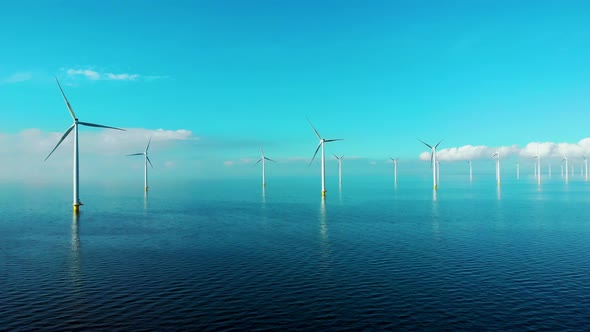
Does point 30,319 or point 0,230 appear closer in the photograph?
point 30,319

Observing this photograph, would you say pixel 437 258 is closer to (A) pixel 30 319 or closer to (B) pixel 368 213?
(A) pixel 30 319

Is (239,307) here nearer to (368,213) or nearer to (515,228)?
(515,228)

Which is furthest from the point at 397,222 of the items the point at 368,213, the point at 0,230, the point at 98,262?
the point at 0,230

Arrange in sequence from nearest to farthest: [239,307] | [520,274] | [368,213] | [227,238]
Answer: [239,307] → [520,274] → [227,238] → [368,213]

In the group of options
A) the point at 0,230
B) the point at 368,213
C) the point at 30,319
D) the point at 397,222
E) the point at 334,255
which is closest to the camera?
the point at 30,319

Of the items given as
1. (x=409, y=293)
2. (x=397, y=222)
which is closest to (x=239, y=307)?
(x=409, y=293)

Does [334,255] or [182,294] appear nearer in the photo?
[182,294]

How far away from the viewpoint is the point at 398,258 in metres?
49.0

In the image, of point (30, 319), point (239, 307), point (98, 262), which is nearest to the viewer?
point (30, 319)

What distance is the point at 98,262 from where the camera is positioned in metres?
47.2

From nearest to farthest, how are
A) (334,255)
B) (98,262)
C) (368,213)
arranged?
(98,262) < (334,255) < (368,213)

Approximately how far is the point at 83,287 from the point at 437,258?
39.3 m

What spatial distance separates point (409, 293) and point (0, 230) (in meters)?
76.8

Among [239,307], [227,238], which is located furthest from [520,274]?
[227,238]
